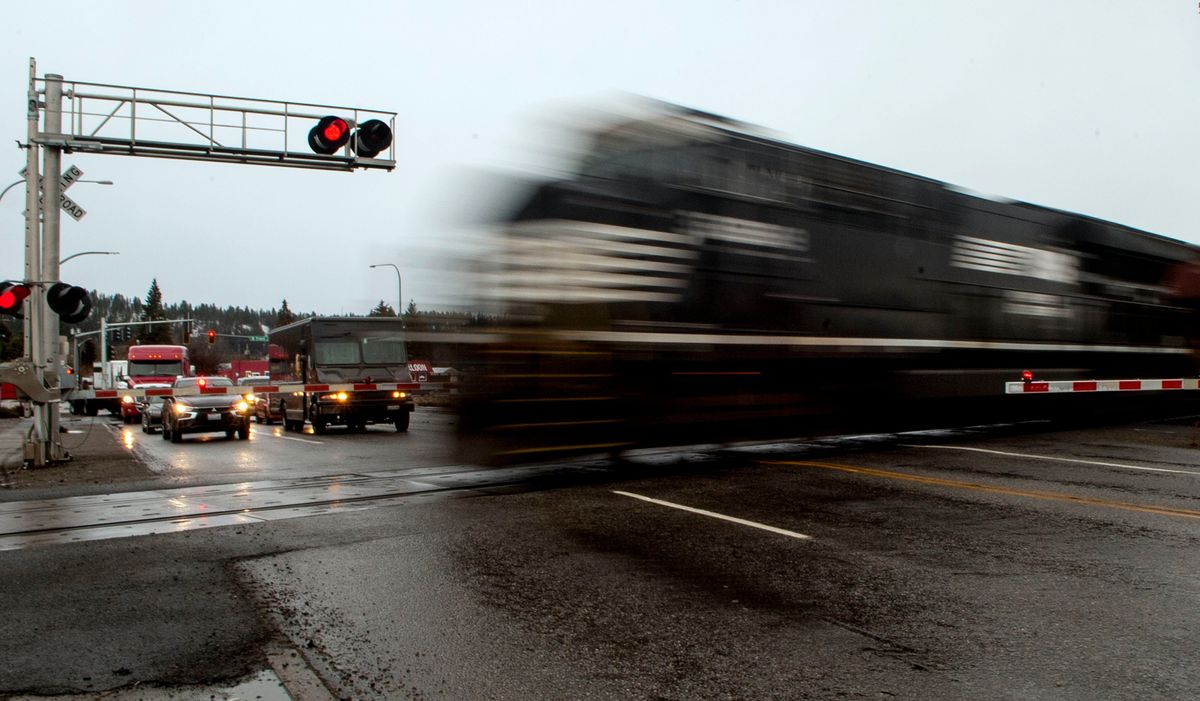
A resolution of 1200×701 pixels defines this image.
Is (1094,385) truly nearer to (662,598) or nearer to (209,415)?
(662,598)

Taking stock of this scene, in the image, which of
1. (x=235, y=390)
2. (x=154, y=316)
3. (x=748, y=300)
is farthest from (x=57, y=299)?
(x=154, y=316)

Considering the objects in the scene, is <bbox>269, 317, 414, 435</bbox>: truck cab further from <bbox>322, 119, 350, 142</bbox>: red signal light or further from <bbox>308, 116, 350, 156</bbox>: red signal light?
<bbox>322, 119, 350, 142</bbox>: red signal light

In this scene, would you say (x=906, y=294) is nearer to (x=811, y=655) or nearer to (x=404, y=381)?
(x=811, y=655)

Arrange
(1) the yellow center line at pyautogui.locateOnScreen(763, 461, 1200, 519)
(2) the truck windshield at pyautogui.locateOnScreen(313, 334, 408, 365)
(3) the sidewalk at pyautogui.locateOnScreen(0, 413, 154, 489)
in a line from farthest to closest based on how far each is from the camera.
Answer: (2) the truck windshield at pyautogui.locateOnScreen(313, 334, 408, 365), (3) the sidewalk at pyautogui.locateOnScreen(0, 413, 154, 489), (1) the yellow center line at pyautogui.locateOnScreen(763, 461, 1200, 519)

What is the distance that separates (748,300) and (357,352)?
46.9ft

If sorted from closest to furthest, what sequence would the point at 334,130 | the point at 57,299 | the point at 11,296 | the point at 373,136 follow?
the point at 11,296 < the point at 57,299 < the point at 334,130 < the point at 373,136

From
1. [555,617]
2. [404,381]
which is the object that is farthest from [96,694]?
[404,381]

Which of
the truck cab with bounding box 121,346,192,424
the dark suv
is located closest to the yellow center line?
the dark suv

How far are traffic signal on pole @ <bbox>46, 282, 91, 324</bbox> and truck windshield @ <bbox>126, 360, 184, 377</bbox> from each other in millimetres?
27615

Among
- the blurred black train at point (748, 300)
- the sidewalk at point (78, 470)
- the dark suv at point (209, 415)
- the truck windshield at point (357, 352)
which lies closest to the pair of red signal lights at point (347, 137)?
the truck windshield at point (357, 352)

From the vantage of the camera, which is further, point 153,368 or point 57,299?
point 153,368

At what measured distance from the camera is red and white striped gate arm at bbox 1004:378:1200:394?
14750 millimetres

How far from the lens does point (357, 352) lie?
22203 millimetres

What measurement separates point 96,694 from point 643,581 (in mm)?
3120
